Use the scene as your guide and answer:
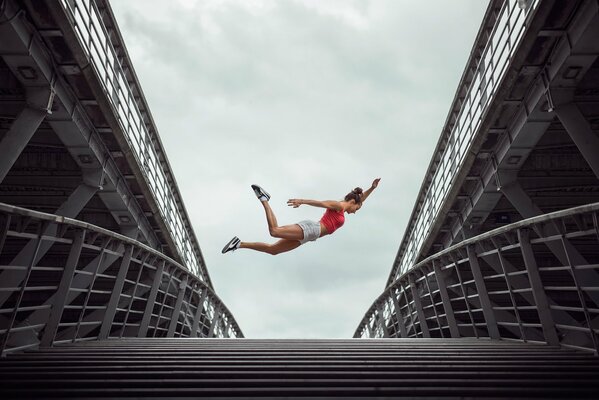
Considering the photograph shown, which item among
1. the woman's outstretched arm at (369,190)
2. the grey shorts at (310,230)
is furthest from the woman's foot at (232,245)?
the woman's outstretched arm at (369,190)

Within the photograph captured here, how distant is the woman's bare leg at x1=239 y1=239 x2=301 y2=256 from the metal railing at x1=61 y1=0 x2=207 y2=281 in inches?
182

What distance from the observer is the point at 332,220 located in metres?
9.40

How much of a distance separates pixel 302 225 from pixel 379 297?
1464 cm

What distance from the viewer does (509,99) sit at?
470 inches

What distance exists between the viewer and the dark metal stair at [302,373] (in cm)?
492

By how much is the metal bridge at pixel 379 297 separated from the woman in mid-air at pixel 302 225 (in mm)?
1505

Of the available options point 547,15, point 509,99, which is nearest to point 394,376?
point 547,15

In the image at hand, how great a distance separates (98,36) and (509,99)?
838cm

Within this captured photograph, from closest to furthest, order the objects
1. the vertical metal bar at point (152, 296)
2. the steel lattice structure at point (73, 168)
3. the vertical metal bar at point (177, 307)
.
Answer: the steel lattice structure at point (73, 168) → the vertical metal bar at point (152, 296) → the vertical metal bar at point (177, 307)

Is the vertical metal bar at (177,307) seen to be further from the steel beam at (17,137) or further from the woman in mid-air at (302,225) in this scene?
the woman in mid-air at (302,225)

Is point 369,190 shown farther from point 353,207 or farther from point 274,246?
point 274,246

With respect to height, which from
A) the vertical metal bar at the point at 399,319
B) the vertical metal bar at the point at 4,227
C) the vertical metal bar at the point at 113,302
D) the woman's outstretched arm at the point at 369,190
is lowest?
the vertical metal bar at the point at 4,227

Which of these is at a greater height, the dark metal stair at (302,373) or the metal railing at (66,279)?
the metal railing at (66,279)

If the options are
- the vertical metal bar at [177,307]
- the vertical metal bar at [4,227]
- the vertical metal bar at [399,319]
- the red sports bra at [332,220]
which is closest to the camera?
the vertical metal bar at [4,227]
